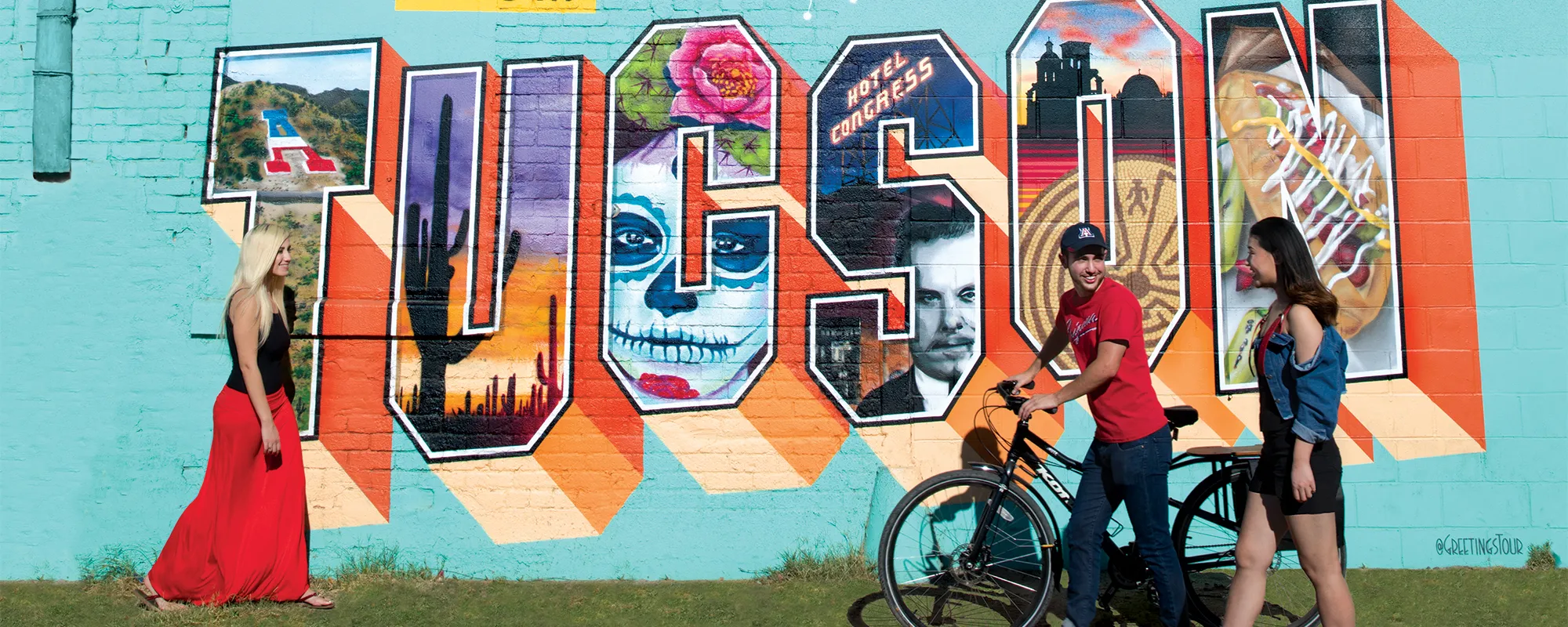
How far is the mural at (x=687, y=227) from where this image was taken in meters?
5.32

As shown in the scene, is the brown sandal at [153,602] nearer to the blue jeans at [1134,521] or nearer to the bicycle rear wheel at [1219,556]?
the blue jeans at [1134,521]

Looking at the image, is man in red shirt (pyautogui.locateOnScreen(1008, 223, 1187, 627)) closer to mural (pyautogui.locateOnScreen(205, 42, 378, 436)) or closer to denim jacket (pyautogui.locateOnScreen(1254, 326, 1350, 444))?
denim jacket (pyautogui.locateOnScreen(1254, 326, 1350, 444))

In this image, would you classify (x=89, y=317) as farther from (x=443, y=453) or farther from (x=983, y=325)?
(x=983, y=325)

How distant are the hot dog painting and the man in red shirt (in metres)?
1.33

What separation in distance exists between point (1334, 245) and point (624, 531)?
12.9 ft

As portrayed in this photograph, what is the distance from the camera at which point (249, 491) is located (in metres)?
4.79

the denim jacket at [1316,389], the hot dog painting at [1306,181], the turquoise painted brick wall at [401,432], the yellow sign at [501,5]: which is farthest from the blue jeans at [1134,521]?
the yellow sign at [501,5]

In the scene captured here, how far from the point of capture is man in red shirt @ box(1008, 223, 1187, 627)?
162 inches

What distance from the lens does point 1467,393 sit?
521 cm

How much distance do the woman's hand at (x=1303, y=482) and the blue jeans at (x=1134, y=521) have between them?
26.0 inches

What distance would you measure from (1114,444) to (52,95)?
5.53 m

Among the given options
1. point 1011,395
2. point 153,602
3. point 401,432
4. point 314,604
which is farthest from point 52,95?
point 1011,395

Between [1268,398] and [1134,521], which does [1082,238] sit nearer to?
[1268,398]

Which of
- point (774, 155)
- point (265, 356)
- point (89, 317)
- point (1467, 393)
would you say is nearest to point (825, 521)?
point (774, 155)
